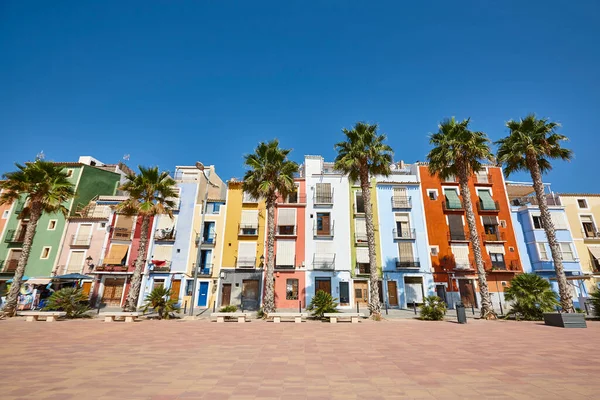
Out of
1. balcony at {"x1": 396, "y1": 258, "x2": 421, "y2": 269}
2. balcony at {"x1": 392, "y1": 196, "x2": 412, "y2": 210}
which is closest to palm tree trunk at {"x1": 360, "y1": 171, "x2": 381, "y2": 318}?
balcony at {"x1": 396, "y1": 258, "x2": 421, "y2": 269}

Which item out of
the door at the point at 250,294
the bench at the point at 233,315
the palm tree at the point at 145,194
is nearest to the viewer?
the bench at the point at 233,315

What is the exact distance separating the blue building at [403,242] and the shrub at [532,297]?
918cm

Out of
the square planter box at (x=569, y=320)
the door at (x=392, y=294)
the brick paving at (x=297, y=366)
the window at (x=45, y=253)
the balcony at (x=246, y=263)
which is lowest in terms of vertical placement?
the brick paving at (x=297, y=366)

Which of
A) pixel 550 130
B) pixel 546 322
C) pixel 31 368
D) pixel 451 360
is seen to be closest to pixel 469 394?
pixel 451 360

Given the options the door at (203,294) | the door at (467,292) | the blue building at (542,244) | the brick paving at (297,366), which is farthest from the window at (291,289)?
the blue building at (542,244)

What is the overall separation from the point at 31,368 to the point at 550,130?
98.8 ft

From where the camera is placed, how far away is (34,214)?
65.9ft

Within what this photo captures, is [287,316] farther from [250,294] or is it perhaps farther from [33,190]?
[33,190]

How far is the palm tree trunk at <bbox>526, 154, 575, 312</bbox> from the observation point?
17516mm

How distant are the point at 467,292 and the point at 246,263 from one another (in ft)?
73.4

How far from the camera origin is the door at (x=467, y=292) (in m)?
27.6

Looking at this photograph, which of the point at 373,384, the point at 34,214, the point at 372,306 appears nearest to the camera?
the point at 373,384

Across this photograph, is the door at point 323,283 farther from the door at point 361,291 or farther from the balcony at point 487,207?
the balcony at point 487,207

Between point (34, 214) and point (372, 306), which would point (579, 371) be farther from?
point (34, 214)
